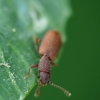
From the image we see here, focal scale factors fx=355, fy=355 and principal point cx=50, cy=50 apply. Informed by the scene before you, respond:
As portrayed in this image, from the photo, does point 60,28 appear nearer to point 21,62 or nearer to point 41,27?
point 41,27

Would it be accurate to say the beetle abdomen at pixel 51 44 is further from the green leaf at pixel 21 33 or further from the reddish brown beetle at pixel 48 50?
the green leaf at pixel 21 33

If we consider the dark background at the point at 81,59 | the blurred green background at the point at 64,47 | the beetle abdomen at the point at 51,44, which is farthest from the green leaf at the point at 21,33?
the dark background at the point at 81,59

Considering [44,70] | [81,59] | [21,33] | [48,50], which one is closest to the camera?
[21,33]

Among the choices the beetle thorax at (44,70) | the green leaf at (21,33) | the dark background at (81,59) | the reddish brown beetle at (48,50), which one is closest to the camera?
the green leaf at (21,33)

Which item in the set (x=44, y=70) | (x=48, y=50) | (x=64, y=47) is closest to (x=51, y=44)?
(x=48, y=50)

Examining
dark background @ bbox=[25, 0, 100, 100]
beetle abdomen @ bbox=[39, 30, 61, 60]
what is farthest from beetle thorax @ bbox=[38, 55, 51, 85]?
dark background @ bbox=[25, 0, 100, 100]

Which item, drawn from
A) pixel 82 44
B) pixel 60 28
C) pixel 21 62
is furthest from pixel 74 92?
pixel 21 62

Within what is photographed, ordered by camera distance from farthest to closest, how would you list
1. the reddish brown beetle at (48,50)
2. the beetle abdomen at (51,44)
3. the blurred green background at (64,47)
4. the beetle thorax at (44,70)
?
the beetle abdomen at (51,44)
the reddish brown beetle at (48,50)
the beetle thorax at (44,70)
the blurred green background at (64,47)

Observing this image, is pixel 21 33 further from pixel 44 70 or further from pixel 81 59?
pixel 81 59
